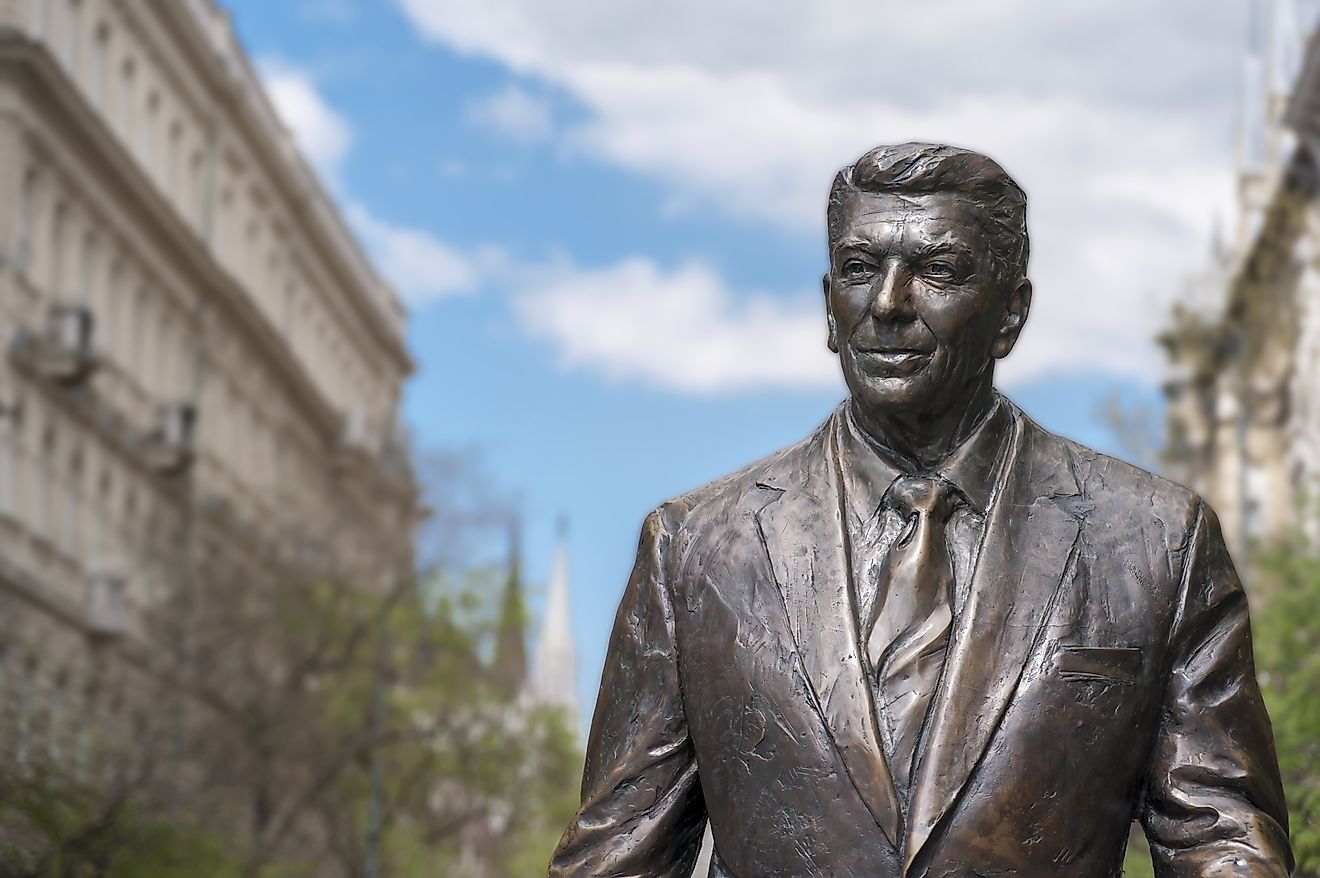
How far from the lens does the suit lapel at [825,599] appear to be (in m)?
4.23

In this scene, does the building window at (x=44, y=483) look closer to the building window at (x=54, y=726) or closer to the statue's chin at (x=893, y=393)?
the building window at (x=54, y=726)

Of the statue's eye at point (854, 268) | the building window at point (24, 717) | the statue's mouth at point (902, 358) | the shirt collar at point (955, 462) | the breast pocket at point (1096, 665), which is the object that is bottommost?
the breast pocket at point (1096, 665)

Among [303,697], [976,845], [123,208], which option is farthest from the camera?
[123,208]

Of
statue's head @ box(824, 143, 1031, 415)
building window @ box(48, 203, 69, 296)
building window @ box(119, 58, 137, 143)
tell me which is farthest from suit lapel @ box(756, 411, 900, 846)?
building window @ box(119, 58, 137, 143)

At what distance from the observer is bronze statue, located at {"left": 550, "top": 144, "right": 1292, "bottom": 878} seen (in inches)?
166

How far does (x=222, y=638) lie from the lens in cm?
3862

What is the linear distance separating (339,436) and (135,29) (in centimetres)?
2213

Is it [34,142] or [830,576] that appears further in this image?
[34,142]

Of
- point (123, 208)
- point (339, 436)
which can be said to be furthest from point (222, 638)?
point (339, 436)

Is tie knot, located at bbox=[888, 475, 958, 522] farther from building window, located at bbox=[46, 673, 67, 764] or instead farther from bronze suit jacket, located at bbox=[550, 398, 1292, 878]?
building window, located at bbox=[46, 673, 67, 764]

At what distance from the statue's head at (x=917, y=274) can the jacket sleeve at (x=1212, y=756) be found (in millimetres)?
502

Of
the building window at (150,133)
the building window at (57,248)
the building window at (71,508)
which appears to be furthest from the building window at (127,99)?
the building window at (71,508)

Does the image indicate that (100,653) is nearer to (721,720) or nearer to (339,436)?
(339,436)

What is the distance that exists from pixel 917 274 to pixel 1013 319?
0.24 meters
